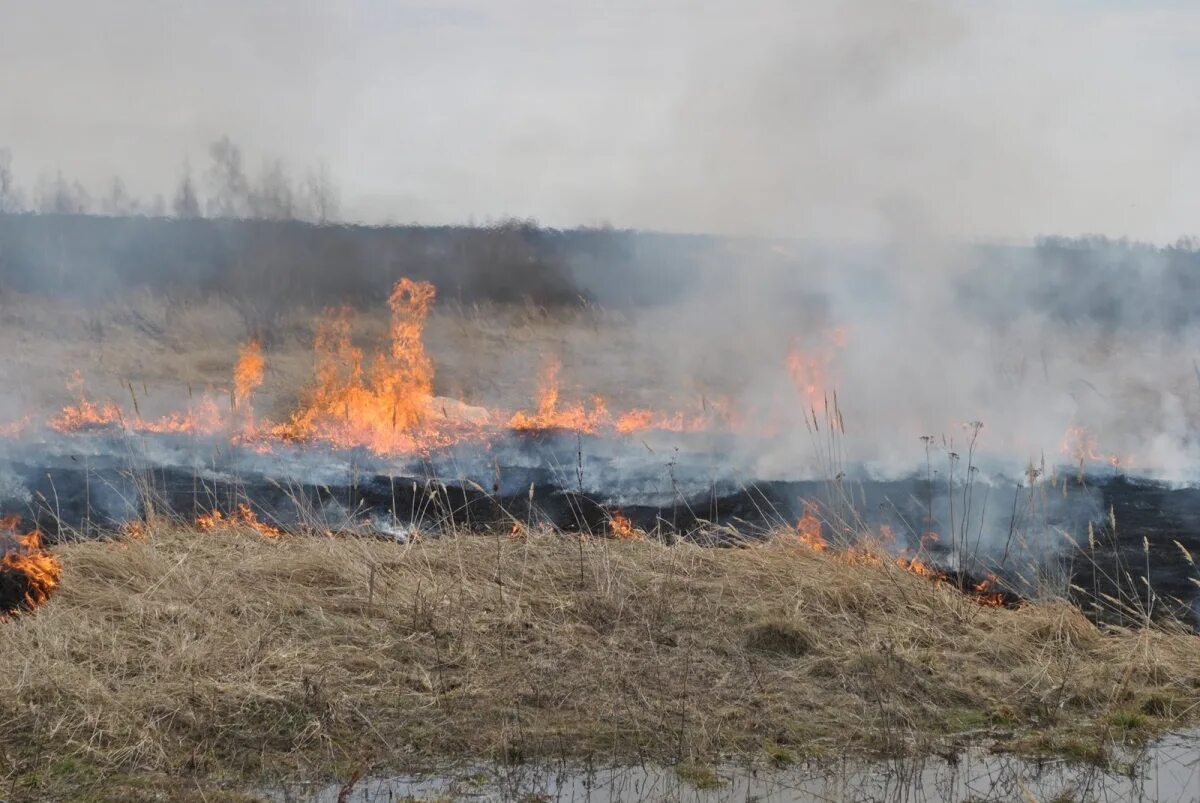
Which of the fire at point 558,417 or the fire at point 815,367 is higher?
the fire at point 815,367

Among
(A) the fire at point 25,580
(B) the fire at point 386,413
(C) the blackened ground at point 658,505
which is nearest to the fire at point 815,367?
(B) the fire at point 386,413

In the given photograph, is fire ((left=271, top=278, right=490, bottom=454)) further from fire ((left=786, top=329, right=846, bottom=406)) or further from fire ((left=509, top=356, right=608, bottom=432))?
fire ((left=786, top=329, right=846, bottom=406))

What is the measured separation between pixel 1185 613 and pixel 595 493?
552 centimetres

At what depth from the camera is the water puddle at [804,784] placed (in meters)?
3.63

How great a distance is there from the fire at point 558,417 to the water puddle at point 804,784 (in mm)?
8173

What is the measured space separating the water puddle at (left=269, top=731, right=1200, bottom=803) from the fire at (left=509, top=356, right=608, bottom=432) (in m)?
8.17

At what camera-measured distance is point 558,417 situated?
15.1m

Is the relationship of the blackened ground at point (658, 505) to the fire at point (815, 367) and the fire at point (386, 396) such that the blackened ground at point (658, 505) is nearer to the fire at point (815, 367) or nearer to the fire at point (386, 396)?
the fire at point (386, 396)

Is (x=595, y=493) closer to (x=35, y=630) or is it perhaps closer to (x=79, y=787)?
(x=35, y=630)

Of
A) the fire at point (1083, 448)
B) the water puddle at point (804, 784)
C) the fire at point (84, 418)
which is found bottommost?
the fire at point (84, 418)

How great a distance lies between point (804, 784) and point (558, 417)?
450 inches

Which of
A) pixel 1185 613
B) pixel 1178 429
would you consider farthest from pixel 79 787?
pixel 1178 429

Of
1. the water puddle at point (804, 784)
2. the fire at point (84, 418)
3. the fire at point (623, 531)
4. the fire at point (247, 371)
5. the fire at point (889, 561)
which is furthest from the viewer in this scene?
the fire at point (247, 371)

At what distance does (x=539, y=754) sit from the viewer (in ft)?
12.9
